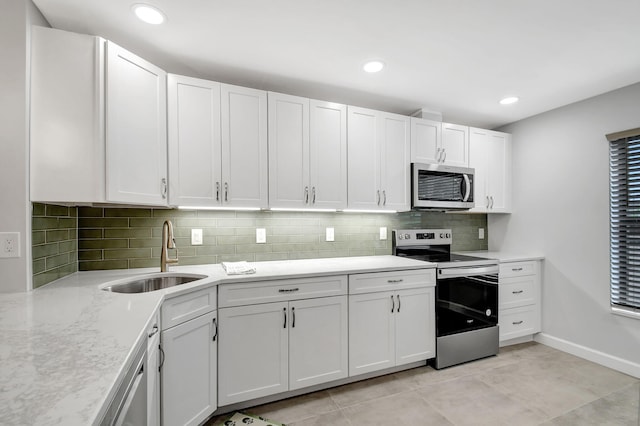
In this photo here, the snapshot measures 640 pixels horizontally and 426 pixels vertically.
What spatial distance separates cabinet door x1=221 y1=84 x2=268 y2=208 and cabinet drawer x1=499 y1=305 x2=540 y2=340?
2.64 metres

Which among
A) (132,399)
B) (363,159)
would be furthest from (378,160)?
(132,399)

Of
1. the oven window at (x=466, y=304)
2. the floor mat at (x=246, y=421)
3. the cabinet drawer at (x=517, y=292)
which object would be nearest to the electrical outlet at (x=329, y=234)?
the oven window at (x=466, y=304)

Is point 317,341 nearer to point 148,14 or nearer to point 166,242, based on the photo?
point 166,242

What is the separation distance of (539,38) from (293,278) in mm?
2232

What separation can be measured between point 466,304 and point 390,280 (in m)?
0.87

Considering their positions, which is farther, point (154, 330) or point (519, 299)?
point (519, 299)

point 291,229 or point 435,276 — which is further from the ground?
point 291,229

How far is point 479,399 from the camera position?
6.86 feet

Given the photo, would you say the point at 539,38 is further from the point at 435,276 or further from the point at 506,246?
the point at 506,246

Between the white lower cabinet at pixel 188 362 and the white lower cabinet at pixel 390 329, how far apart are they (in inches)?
39.5

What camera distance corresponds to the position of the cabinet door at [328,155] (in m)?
2.41

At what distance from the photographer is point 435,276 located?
2514 millimetres

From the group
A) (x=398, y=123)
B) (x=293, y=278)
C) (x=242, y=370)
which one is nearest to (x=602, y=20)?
(x=398, y=123)

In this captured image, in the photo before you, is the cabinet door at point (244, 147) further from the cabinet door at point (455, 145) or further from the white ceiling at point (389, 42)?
the cabinet door at point (455, 145)
